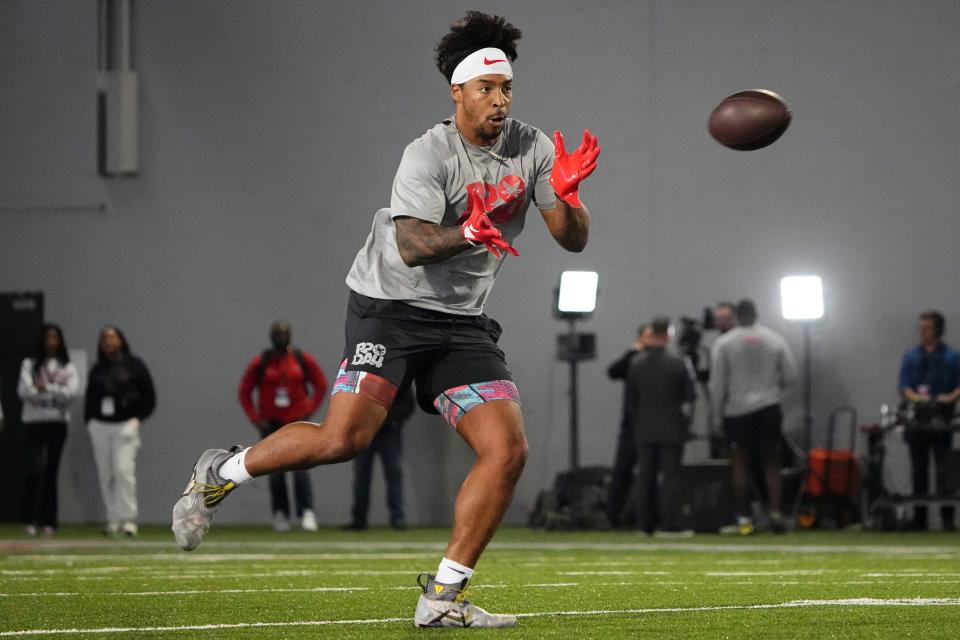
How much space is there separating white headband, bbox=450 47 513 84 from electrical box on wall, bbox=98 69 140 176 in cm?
1128

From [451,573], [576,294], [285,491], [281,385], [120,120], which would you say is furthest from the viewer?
[120,120]

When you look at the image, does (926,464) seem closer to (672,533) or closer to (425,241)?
(672,533)

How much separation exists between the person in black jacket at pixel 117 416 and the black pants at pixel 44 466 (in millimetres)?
700

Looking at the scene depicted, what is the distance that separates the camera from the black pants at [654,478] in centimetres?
1201

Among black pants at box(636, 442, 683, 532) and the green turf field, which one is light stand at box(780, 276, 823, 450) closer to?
black pants at box(636, 442, 683, 532)

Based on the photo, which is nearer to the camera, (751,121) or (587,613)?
(587,613)

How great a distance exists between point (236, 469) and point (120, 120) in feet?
37.3

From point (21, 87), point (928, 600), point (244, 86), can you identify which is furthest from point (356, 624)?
point (21, 87)

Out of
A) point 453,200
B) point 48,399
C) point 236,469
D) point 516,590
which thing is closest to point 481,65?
point 453,200

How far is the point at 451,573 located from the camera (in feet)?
14.7

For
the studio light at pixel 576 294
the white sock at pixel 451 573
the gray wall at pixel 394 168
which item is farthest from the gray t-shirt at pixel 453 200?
the gray wall at pixel 394 168

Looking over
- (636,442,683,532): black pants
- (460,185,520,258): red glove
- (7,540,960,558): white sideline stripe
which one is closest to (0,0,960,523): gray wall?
(636,442,683,532): black pants

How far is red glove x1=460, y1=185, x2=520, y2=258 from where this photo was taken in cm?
434

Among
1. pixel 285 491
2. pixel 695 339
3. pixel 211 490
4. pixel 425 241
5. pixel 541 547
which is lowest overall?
pixel 541 547
